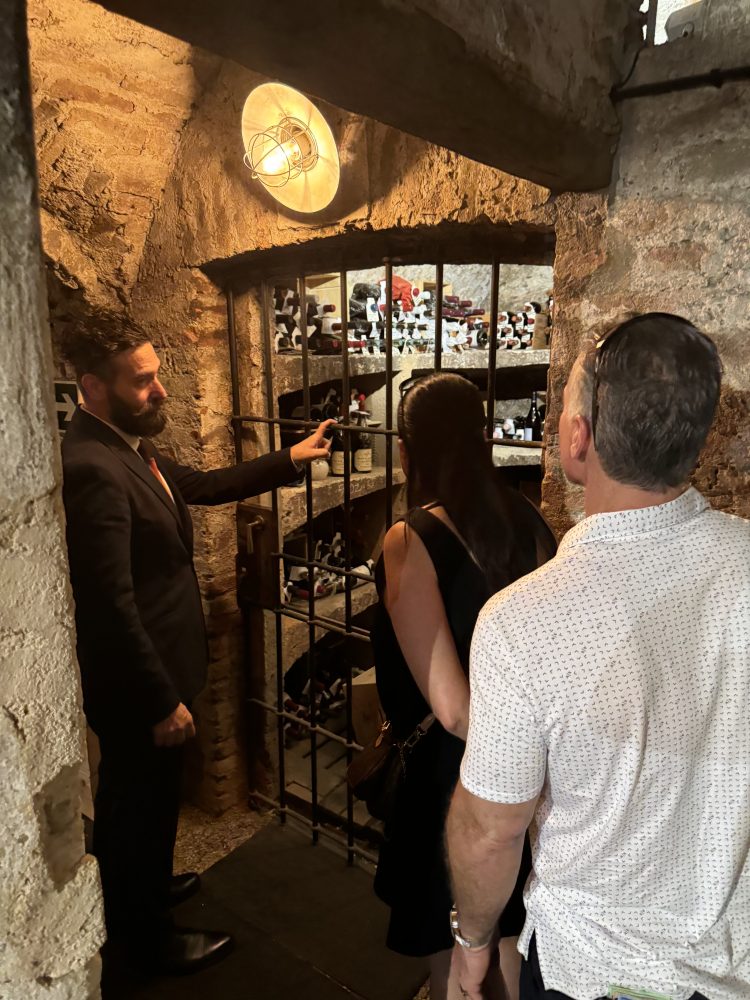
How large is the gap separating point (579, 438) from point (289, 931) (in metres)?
1.87

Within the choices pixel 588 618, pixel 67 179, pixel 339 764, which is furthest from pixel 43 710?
pixel 339 764

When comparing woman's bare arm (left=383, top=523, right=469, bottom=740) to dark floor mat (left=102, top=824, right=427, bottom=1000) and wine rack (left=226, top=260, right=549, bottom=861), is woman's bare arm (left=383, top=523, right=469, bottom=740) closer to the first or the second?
wine rack (left=226, top=260, right=549, bottom=861)

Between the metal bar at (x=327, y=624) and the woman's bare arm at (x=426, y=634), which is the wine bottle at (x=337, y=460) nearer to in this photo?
the metal bar at (x=327, y=624)

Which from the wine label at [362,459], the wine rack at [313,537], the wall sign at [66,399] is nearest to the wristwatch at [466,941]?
the wine rack at [313,537]

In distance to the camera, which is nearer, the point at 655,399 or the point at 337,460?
the point at 655,399

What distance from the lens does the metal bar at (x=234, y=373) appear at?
2.26m

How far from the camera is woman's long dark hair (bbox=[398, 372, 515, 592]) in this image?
122 centimetres

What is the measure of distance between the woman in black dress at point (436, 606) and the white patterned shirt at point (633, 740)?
365 mm

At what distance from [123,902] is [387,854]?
89 centimetres

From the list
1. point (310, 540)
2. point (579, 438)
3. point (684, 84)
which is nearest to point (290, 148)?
point (684, 84)

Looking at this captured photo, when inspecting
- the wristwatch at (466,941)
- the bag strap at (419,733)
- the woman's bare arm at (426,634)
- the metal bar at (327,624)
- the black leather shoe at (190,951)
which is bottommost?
the black leather shoe at (190,951)

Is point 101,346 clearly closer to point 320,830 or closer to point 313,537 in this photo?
point 313,537

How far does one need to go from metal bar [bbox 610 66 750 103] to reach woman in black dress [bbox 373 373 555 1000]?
24.4 inches

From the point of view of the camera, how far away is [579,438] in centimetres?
83
